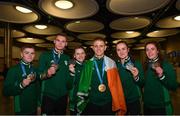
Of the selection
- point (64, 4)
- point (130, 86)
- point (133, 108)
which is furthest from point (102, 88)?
point (64, 4)

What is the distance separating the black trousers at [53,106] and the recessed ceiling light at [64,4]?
6830 mm

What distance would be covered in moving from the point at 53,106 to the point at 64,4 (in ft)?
23.6

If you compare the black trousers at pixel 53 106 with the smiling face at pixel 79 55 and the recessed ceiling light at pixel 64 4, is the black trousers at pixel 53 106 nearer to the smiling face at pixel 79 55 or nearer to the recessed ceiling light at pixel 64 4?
the smiling face at pixel 79 55

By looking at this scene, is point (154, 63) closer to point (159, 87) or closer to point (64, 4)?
point (159, 87)

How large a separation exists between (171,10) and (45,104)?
934 centimetres

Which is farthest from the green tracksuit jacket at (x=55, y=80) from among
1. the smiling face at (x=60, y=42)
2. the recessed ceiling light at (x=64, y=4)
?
the recessed ceiling light at (x=64, y=4)

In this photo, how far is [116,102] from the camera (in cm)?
331

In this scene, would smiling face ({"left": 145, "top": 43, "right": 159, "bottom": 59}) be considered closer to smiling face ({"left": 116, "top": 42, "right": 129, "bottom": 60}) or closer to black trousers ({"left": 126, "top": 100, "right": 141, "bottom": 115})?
smiling face ({"left": 116, "top": 42, "right": 129, "bottom": 60})

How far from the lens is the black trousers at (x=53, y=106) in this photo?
3.67m

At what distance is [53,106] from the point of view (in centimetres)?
371

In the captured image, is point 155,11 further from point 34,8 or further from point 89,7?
point 34,8

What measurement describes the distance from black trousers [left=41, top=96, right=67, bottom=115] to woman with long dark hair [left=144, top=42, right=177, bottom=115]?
1416mm

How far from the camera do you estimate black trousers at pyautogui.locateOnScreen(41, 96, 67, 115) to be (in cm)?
367

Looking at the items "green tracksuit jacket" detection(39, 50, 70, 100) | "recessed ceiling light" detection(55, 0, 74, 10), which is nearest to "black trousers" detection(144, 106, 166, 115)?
"green tracksuit jacket" detection(39, 50, 70, 100)
